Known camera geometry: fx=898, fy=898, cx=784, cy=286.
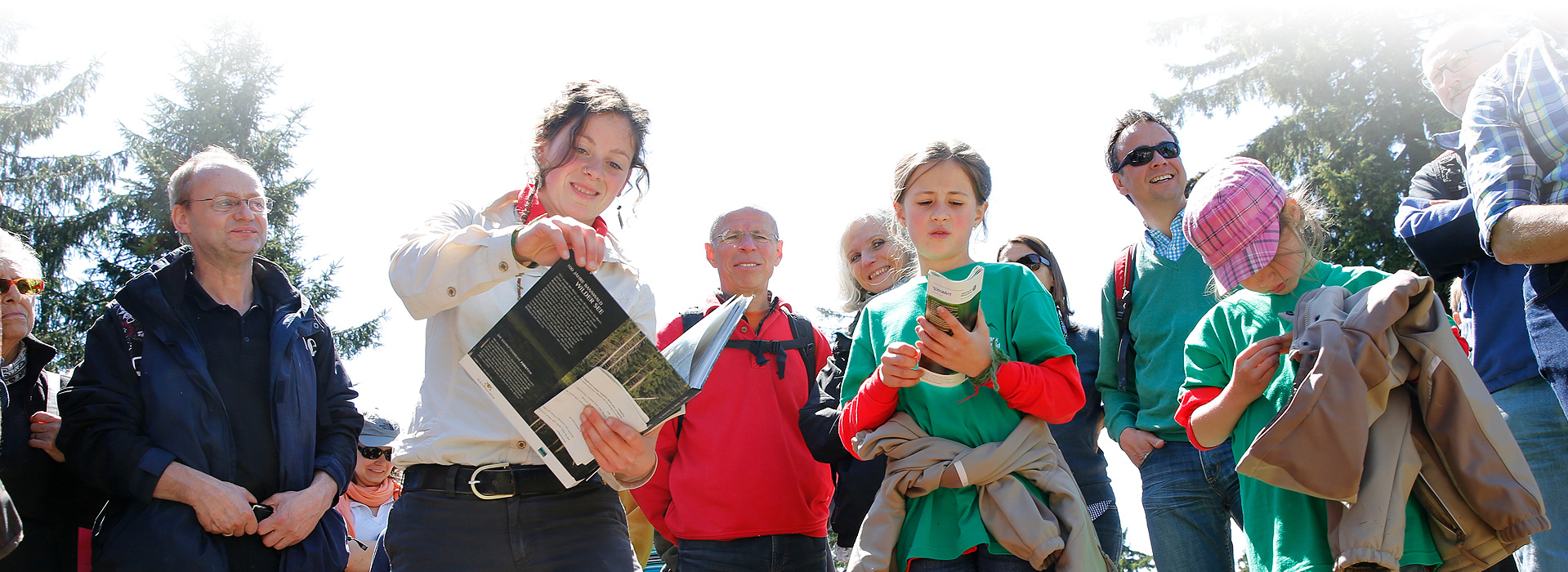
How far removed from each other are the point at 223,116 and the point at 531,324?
17.8 metres

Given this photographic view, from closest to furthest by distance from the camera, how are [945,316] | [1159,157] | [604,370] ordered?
[604,370] < [945,316] < [1159,157]

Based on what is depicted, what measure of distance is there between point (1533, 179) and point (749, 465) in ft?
9.19

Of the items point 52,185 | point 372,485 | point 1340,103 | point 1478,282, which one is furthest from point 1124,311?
point 52,185

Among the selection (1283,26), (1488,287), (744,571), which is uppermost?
(1283,26)

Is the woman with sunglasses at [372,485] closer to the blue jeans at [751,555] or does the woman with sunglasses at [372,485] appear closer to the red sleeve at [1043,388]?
the blue jeans at [751,555]

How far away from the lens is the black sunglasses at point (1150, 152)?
399 cm

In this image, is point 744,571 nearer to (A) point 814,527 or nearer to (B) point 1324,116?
(A) point 814,527

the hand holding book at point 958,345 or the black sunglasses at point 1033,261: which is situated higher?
the black sunglasses at point 1033,261

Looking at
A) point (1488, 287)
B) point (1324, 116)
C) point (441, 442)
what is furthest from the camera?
point (1324, 116)

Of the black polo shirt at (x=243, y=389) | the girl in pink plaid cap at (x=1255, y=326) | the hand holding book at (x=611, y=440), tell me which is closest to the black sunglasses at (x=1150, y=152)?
the girl in pink plaid cap at (x=1255, y=326)

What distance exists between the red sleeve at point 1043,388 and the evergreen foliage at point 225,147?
47.9ft

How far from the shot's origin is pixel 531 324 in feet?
6.86

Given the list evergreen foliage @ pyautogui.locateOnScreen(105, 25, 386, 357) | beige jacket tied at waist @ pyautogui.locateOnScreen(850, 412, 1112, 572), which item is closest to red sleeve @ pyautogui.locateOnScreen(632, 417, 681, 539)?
beige jacket tied at waist @ pyautogui.locateOnScreen(850, 412, 1112, 572)

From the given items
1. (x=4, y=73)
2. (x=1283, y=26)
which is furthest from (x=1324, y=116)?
(x=4, y=73)
